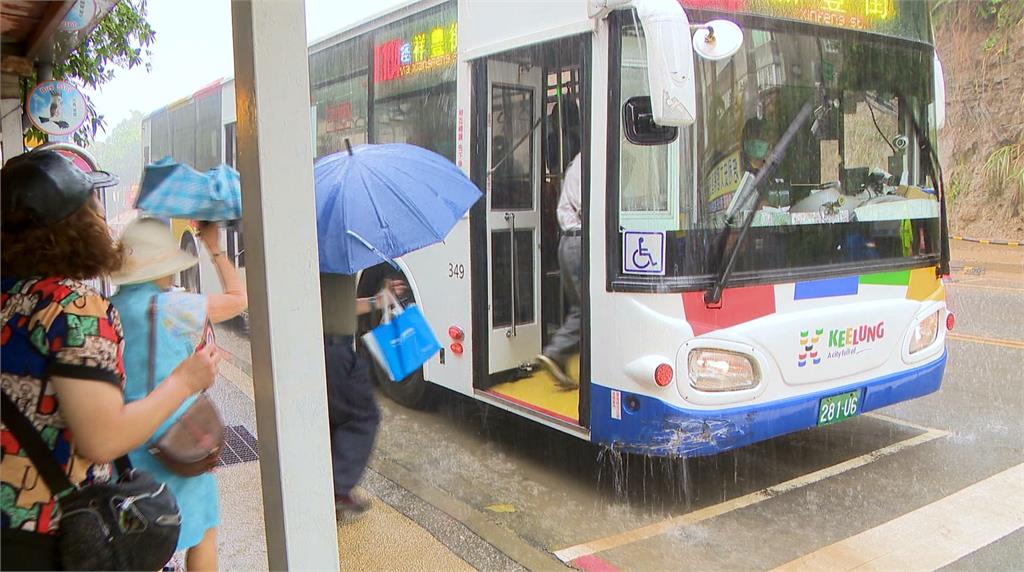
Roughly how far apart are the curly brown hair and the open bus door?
124 inches

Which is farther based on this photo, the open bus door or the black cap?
the open bus door

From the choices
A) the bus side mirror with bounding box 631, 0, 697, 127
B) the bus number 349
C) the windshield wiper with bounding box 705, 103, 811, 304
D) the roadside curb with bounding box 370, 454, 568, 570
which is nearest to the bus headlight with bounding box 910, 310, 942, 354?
the windshield wiper with bounding box 705, 103, 811, 304

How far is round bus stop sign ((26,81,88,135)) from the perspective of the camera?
4.24 metres

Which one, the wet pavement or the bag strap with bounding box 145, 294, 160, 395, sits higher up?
the bag strap with bounding box 145, 294, 160, 395

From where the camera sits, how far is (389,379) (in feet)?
19.1

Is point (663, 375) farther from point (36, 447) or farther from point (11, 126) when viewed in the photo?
point (11, 126)

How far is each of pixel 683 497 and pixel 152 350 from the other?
3.08 m

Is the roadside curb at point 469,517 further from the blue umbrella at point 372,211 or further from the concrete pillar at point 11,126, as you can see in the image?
the concrete pillar at point 11,126

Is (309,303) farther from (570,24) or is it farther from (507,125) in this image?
(507,125)

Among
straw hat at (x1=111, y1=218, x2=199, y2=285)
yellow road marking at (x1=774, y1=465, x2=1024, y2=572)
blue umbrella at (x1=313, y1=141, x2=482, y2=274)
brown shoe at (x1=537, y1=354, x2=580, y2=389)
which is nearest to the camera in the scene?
straw hat at (x1=111, y1=218, x2=199, y2=285)

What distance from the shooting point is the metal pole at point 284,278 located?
1.71 meters

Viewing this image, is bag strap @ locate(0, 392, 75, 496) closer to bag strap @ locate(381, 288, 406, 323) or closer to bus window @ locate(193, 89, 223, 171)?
bag strap @ locate(381, 288, 406, 323)

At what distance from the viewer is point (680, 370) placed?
3604 mm

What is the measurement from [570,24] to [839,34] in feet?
4.50
